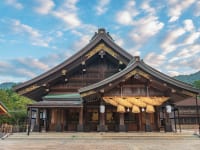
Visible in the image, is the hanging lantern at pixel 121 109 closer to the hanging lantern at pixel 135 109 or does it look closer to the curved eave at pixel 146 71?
the hanging lantern at pixel 135 109

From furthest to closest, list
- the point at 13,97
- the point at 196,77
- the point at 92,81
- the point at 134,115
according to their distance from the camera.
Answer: the point at 196,77 → the point at 13,97 → the point at 92,81 → the point at 134,115

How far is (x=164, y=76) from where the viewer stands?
46.6ft

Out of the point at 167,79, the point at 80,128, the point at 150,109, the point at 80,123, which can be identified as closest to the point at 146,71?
the point at 167,79

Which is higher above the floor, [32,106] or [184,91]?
[184,91]

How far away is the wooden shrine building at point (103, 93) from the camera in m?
14.0

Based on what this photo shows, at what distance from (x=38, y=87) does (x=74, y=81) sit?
2950mm

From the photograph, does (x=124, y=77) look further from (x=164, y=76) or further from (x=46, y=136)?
(x=46, y=136)

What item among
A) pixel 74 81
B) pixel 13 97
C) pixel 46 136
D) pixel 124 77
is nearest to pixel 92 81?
pixel 74 81

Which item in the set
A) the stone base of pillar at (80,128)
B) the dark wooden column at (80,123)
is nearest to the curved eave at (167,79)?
the dark wooden column at (80,123)

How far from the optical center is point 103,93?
564 inches

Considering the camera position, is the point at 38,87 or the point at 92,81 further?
the point at 92,81

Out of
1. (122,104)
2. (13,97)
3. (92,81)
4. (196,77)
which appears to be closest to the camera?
(122,104)

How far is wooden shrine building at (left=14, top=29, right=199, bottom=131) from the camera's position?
1402 centimetres

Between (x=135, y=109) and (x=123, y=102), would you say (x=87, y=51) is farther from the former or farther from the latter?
(x=135, y=109)
